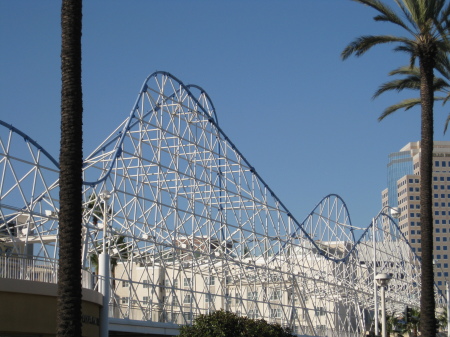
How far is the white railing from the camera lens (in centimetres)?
2217

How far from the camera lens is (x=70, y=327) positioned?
52.3 ft

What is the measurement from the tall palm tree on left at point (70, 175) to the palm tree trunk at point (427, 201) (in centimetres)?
1487

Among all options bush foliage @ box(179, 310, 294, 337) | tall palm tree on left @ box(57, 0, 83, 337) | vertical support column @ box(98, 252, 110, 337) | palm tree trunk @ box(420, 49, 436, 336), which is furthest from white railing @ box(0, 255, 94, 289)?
palm tree trunk @ box(420, 49, 436, 336)

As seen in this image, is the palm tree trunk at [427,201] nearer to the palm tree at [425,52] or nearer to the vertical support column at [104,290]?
the palm tree at [425,52]

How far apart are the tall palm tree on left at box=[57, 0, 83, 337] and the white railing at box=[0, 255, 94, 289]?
6169mm

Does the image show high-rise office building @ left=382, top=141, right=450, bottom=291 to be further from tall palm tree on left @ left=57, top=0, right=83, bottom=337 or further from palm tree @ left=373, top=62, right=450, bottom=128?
tall palm tree on left @ left=57, top=0, right=83, bottom=337

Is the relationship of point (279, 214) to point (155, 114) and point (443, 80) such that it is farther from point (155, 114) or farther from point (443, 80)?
point (443, 80)

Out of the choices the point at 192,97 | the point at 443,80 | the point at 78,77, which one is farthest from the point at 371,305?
the point at 78,77

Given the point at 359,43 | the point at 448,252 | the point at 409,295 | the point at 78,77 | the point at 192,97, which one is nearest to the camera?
the point at 78,77

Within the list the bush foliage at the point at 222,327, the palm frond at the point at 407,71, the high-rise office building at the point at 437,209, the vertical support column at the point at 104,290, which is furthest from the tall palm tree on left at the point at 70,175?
the high-rise office building at the point at 437,209

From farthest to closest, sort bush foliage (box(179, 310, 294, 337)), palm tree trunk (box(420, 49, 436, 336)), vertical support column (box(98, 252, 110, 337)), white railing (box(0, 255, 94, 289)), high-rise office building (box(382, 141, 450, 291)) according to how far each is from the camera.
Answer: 1. high-rise office building (box(382, 141, 450, 291))
2. bush foliage (box(179, 310, 294, 337))
3. palm tree trunk (box(420, 49, 436, 336))
4. vertical support column (box(98, 252, 110, 337))
5. white railing (box(0, 255, 94, 289))

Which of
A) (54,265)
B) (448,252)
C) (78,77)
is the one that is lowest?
(54,265)

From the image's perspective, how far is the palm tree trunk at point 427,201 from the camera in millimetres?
27703

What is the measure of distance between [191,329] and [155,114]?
16.5 m
